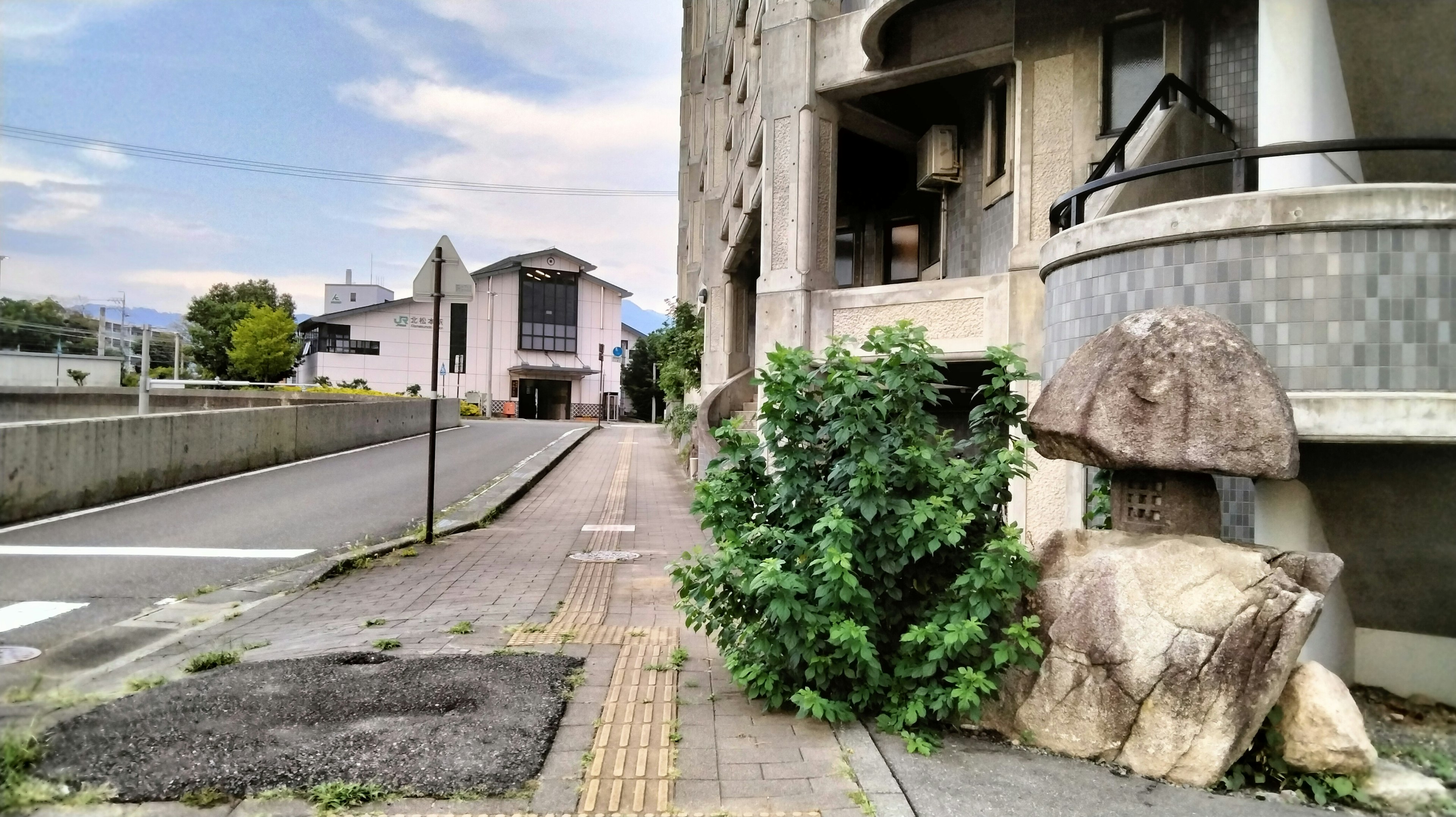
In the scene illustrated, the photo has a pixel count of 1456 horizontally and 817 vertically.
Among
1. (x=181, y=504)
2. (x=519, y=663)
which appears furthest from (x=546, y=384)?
(x=519, y=663)

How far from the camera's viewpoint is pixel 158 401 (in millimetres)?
33125

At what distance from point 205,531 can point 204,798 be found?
7960mm

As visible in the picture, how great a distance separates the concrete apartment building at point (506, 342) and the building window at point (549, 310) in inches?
2.4

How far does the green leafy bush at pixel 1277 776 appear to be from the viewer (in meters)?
3.90

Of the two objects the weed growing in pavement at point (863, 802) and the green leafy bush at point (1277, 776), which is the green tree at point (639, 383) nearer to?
the green leafy bush at point (1277, 776)

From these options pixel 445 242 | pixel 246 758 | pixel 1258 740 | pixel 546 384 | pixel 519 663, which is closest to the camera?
pixel 246 758

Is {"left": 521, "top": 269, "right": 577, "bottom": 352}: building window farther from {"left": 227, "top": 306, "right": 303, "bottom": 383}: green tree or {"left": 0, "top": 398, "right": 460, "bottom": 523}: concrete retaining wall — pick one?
{"left": 0, "top": 398, "right": 460, "bottom": 523}: concrete retaining wall

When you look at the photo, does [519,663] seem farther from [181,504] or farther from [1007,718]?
[181,504]

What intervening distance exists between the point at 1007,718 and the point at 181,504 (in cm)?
1178

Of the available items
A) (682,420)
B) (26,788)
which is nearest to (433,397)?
(26,788)

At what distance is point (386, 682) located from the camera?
4.91 m

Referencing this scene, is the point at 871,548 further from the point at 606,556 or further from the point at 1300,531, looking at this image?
the point at 606,556

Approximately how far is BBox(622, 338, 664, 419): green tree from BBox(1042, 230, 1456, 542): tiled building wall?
69.6 meters

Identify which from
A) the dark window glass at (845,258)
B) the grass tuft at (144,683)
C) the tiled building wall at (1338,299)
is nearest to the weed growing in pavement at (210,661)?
the grass tuft at (144,683)
